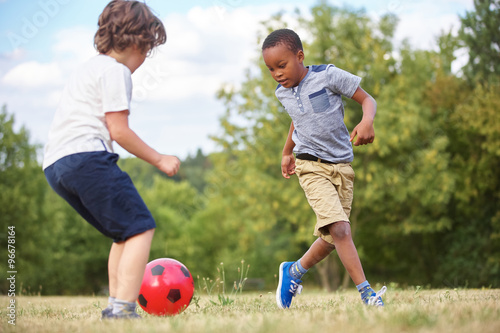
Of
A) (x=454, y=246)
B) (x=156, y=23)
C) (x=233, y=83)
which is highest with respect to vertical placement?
(x=233, y=83)

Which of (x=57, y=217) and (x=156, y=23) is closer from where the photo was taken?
(x=156, y=23)

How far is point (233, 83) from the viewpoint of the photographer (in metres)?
22.0

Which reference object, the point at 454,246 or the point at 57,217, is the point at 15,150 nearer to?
the point at 57,217

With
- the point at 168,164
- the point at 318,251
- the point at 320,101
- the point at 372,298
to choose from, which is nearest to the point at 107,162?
the point at 168,164

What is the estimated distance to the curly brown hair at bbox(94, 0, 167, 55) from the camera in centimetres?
320

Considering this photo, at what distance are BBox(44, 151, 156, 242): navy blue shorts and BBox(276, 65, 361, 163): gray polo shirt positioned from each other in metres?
1.69

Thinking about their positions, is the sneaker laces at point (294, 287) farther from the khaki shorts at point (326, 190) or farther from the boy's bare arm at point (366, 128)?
the boy's bare arm at point (366, 128)

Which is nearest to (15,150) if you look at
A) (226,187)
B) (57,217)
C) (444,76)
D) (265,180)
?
(57,217)

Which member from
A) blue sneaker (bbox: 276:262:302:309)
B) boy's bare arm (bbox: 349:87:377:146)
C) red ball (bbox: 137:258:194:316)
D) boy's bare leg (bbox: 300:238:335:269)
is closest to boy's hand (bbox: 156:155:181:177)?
red ball (bbox: 137:258:194:316)

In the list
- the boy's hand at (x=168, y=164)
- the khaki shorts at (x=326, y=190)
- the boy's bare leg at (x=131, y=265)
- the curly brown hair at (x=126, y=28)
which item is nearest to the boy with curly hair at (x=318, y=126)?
the khaki shorts at (x=326, y=190)

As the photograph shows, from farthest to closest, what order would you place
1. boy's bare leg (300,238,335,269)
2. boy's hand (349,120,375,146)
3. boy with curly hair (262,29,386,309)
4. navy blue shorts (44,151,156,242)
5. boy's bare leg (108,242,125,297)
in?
1. boy's bare leg (300,238,335,269)
2. boy with curly hair (262,29,386,309)
3. boy's hand (349,120,375,146)
4. boy's bare leg (108,242,125,297)
5. navy blue shorts (44,151,156,242)

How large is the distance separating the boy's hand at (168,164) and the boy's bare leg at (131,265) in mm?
403

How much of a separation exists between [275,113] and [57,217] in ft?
44.6

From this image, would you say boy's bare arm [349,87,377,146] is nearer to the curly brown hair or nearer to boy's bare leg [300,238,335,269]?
boy's bare leg [300,238,335,269]
